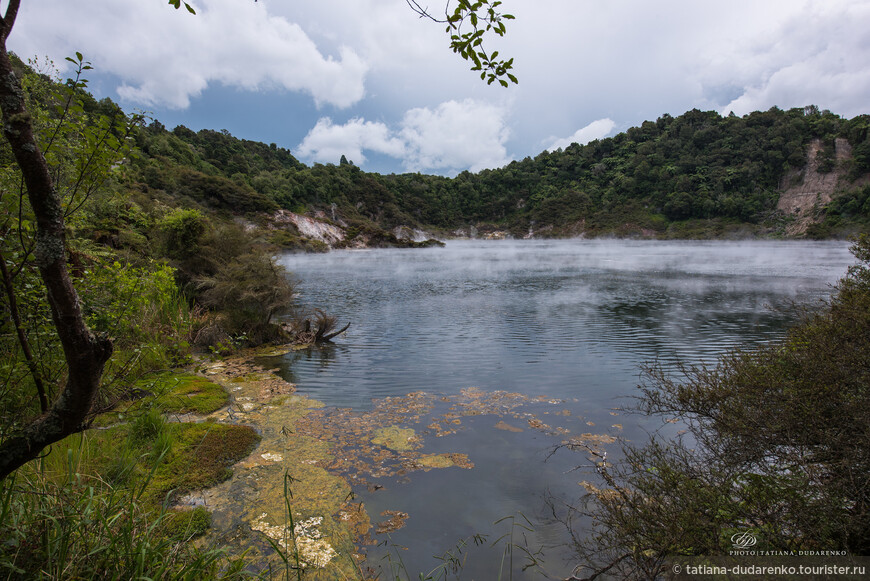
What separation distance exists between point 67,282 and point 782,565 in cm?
511

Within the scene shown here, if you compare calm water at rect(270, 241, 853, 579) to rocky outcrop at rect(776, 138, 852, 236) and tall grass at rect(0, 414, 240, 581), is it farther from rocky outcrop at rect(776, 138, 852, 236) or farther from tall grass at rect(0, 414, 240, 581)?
rocky outcrop at rect(776, 138, 852, 236)

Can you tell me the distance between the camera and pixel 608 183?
148m

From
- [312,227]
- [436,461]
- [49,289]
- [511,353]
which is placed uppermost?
[312,227]

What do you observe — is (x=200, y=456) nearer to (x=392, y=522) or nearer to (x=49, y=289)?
(x=392, y=522)

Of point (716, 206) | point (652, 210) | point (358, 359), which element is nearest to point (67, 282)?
point (358, 359)

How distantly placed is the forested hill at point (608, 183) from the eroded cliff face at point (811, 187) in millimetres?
341

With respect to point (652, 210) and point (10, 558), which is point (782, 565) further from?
point (652, 210)

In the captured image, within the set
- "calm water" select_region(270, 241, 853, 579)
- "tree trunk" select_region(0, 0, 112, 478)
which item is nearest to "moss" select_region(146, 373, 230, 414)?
"calm water" select_region(270, 241, 853, 579)

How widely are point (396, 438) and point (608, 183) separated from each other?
158 meters

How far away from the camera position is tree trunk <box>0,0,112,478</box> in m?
1.91

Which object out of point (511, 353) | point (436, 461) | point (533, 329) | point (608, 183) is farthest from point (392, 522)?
point (608, 183)

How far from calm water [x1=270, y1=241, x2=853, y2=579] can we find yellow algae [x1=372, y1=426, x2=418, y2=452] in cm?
→ 42

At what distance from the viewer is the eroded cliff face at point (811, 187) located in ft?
323

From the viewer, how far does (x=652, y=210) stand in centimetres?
12744
